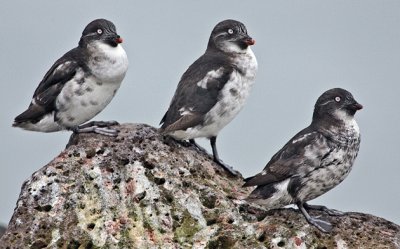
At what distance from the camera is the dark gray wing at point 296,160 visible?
13094mm

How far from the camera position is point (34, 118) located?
16188mm

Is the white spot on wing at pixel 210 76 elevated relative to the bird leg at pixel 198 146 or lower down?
elevated

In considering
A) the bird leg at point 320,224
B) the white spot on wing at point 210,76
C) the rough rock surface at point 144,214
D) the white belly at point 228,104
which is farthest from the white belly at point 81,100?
the bird leg at point 320,224

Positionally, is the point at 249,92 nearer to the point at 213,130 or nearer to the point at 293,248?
the point at 213,130

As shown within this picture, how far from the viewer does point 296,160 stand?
13180mm

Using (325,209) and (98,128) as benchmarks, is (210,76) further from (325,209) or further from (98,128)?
(325,209)

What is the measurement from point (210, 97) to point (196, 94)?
24 cm

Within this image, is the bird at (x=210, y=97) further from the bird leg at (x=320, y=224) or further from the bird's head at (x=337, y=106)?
the bird leg at (x=320, y=224)

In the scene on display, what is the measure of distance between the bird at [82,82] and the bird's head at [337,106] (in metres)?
3.62

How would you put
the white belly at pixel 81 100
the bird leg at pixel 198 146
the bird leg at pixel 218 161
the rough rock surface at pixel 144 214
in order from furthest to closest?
the white belly at pixel 81 100
the bird leg at pixel 198 146
the bird leg at pixel 218 161
the rough rock surface at pixel 144 214

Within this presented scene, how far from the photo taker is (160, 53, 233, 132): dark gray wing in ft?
48.9

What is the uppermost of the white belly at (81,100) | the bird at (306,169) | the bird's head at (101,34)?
the bird's head at (101,34)

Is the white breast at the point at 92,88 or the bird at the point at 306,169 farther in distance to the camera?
the white breast at the point at 92,88

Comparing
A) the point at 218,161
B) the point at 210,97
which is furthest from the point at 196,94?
the point at 218,161
